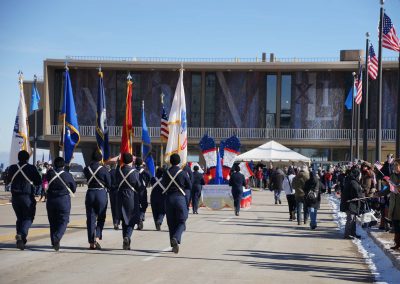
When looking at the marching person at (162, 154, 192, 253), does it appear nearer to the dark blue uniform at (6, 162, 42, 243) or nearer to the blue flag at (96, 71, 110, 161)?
the dark blue uniform at (6, 162, 42, 243)

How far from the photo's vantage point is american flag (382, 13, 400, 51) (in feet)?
79.6

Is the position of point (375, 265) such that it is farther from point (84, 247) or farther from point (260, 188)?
point (260, 188)

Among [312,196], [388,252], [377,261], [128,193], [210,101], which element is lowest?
[377,261]

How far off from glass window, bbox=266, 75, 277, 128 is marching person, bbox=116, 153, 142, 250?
159 ft

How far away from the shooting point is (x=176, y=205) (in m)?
14.2

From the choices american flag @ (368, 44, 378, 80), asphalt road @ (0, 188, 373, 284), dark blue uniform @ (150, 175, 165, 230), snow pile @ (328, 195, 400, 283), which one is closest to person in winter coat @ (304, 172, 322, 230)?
asphalt road @ (0, 188, 373, 284)

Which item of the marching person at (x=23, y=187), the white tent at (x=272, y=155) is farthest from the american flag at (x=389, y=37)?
the white tent at (x=272, y=155)

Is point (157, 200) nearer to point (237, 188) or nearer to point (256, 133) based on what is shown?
point (237, 188)

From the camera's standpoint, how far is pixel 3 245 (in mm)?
14570

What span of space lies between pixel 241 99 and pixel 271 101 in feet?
8.32

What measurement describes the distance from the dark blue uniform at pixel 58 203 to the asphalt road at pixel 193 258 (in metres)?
0.40

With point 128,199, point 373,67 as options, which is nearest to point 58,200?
point 128,199

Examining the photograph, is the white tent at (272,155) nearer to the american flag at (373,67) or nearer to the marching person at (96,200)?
the american flag at (373,67)

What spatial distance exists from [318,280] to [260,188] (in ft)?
156
